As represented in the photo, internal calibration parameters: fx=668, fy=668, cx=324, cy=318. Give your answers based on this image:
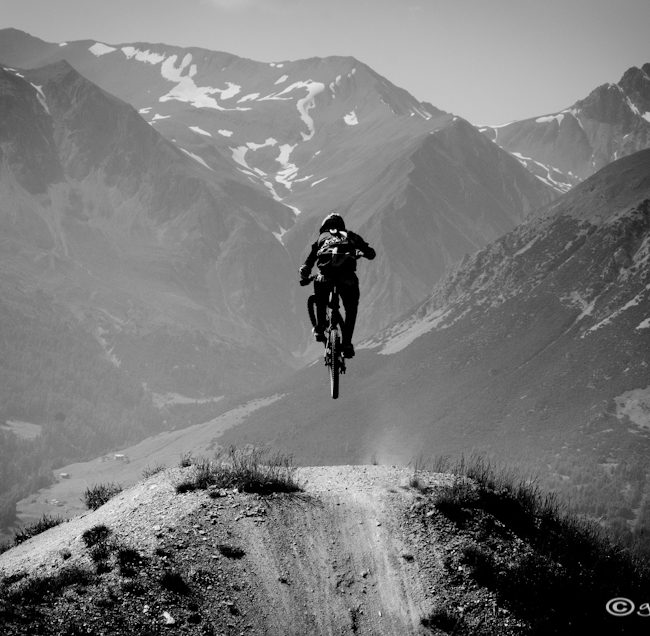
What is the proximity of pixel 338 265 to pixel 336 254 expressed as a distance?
31cm

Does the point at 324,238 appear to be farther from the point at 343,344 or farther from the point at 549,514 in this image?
the point at 549,514

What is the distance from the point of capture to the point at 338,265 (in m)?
18.2

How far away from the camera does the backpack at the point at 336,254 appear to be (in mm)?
18172

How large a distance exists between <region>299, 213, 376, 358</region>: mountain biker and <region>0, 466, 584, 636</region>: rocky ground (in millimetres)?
5434

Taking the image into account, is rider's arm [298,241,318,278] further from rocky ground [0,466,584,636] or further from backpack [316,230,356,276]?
A: rocky ground [0,466,584,636]

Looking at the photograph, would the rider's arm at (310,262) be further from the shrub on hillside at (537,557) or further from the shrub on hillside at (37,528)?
the shrub on hillside at (37,528)

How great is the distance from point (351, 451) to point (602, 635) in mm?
182879

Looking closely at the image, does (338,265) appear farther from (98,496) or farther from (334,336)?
(98,496)

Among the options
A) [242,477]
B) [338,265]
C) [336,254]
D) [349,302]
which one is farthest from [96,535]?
[336,254]

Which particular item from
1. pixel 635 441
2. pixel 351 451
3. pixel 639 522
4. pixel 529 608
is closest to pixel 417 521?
pixel 529 608

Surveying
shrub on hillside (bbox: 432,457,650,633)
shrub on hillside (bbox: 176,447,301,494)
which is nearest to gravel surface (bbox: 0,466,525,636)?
shrub on hillside (bbox: 176,447,301,494)

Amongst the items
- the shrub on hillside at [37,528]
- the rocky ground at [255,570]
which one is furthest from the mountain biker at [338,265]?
the shrub on hillside at [37,528]

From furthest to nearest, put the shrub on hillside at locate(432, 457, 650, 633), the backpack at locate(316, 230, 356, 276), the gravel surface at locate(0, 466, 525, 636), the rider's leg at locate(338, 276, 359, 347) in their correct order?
the rider's leg at locate(338, 276, 359, 347), the backpack at locate(316, 230, 356, 276), the shrub on hillside at locate(432, 457, 650, 633), the gravel surface at locate(0, 466, 525, 636)

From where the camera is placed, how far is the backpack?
18.2 meters
